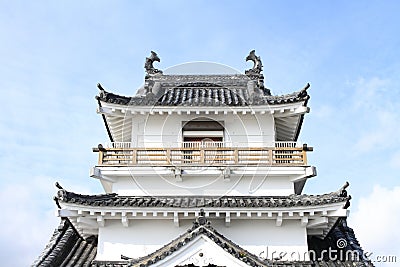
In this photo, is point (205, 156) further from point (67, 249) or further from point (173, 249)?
point (67, 249)

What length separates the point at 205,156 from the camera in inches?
571

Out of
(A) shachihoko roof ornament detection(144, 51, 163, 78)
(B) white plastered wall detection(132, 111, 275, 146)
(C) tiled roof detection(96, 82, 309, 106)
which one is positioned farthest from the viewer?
(A) shachihoko roof ornament detection(144, 51, 163, 78)

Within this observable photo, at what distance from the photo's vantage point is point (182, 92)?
56.5 ft

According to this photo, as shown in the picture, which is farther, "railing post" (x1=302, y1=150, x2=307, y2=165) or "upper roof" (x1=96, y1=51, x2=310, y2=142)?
"upper roof" (x1=96, y1=51, x2=310, y2=142)

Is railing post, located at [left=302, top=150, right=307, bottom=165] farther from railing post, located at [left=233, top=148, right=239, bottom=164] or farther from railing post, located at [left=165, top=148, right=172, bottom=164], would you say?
railing post, located at [left=165, top=148, right=172, bottom=164]

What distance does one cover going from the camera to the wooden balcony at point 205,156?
14367mm

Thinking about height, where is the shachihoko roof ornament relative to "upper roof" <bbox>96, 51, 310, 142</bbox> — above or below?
above

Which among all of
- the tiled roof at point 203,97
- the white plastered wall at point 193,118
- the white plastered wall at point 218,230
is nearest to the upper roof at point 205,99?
the tiled roof at point 203,97

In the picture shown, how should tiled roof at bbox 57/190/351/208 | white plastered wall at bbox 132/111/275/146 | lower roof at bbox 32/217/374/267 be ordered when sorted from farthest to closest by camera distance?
white plastered wall at bbox 132/111/275/146 → tiled roof at bbox 57/190/351/208 → lower roof at bbox 32/217/374/267

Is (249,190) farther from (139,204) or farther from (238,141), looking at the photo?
(139,204)

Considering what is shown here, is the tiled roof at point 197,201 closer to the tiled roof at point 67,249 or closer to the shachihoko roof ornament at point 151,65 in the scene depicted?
the tiled roof at point 67,249

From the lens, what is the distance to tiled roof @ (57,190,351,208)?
12.6 metres

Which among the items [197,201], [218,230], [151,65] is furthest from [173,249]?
[151,65]

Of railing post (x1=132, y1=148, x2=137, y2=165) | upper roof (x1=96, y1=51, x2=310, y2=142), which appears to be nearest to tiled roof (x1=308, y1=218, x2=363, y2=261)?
upper roof (x1=96, y1=51, x2=310, y2=142)
